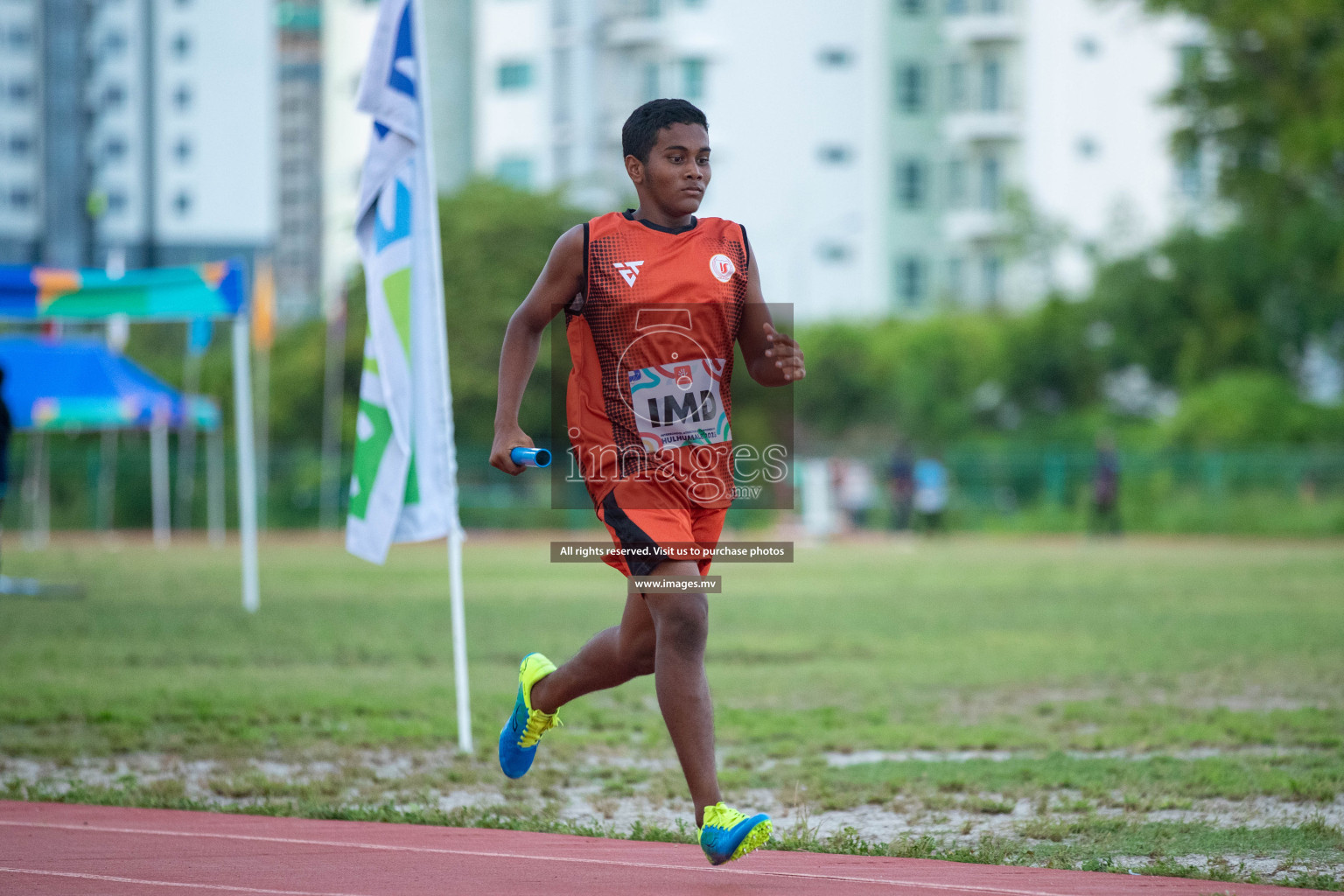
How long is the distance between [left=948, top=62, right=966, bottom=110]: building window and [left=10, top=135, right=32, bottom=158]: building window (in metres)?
43.9

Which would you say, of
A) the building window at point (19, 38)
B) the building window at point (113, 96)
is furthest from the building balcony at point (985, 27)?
the building window at point (19, 38)

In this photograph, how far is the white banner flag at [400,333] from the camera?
317 inches

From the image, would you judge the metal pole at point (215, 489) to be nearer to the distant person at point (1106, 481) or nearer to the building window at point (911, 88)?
the distant person at point (1106, 481)

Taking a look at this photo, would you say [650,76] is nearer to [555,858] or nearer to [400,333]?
[400,333]

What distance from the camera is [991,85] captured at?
59594 millimetres

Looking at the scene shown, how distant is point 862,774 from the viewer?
6.76 metres

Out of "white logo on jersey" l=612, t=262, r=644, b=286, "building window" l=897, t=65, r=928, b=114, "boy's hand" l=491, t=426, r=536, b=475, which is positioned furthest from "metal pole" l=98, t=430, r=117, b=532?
"white logo on jersey" l=612, t=262, r=644, b=286

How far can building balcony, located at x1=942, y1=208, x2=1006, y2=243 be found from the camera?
59.0 metres

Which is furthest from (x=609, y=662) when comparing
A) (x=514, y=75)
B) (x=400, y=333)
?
(x=514, y=75)

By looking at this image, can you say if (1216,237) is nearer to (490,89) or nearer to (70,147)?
(490,89)

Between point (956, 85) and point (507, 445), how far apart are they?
57.9m

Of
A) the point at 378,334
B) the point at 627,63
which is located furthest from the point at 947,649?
the point at 627,63

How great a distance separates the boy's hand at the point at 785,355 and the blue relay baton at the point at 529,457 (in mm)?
696

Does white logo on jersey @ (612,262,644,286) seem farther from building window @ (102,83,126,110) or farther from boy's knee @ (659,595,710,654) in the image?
building window @ (102,83,126,110)
